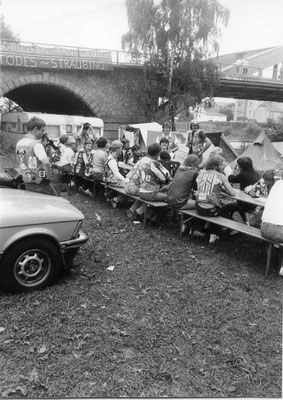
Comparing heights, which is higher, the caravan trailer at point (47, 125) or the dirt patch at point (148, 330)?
the caravan trailer at point (47, 125)

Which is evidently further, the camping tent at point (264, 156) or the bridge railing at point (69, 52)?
the bridge railing at point (69, 52)

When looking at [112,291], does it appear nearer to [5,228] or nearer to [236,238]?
[5,228]

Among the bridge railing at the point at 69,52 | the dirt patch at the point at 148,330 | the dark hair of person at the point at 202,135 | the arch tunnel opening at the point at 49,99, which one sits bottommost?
the dirt patch at the point at 148,330

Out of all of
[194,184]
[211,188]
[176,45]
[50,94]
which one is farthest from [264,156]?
[50,94]

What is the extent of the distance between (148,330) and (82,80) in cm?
2352

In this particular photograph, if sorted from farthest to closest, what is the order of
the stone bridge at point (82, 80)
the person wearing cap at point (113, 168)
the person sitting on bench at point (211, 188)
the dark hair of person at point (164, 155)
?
1. the stone bridge at point (82, 80)
2. the person wearing cap at point (113, 168)
3. the dark hair of person at point (164, 155)
4. the person sitting on bench at point (211, 188)

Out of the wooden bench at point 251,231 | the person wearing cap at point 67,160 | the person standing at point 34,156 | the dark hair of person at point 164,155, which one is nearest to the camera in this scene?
the wooden bench at point 251,231

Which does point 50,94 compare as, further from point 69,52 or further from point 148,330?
point 148,330

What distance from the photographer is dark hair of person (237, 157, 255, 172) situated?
5.94 metres

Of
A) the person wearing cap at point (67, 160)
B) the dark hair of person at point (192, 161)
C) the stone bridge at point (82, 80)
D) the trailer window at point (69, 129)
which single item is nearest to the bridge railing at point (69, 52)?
the stone bridge at point (82, 80)

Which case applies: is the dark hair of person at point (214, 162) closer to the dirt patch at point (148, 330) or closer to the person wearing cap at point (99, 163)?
the dirt patch at point (148, 330)

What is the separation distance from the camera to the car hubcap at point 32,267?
11.7 feet

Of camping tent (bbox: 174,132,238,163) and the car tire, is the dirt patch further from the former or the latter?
camping tent (bbox: 174,132,238,163)

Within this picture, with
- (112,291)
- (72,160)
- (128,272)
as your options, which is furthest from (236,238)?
(72,160)
